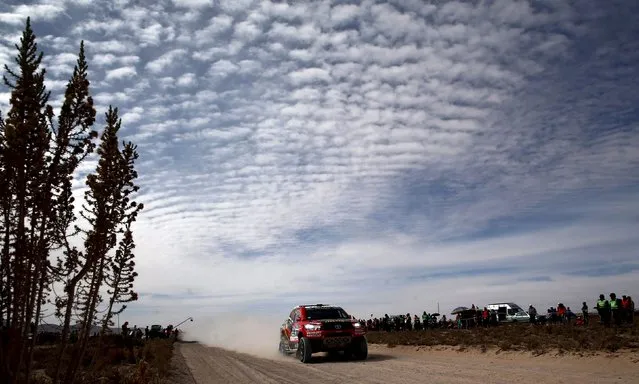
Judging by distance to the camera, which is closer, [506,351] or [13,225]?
[13,225]

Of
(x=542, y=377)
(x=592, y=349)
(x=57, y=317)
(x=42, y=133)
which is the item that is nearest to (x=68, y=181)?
(x=42, y=133)

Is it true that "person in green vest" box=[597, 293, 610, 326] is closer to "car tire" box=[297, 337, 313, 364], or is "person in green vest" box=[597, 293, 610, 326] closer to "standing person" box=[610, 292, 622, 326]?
"standing person" box=[610, 292, 622, 326]

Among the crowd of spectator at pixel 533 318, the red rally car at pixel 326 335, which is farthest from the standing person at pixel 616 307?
the red rally car at pixel 326 335

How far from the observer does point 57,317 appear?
202 inches

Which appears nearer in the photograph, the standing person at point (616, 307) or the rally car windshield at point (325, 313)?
the rally car windshield at point (325, 313)

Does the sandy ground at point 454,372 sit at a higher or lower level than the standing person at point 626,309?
lower

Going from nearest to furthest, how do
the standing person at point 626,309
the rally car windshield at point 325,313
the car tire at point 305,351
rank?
the car tire at point 305,351 → the rally car windshield at point 325,313 → the standing person at point 626,309

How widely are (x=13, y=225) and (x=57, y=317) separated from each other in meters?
1.25

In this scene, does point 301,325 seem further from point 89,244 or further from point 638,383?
point 89,244

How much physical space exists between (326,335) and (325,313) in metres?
1.57

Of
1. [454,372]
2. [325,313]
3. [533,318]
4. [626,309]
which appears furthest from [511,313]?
[454,372]

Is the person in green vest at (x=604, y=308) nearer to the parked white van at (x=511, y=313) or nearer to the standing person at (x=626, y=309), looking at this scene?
the standing person at (x=626, y=309)

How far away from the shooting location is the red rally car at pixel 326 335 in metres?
15.5

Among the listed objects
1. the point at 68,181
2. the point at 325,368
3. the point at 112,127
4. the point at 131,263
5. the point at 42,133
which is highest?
the point at 112,127
